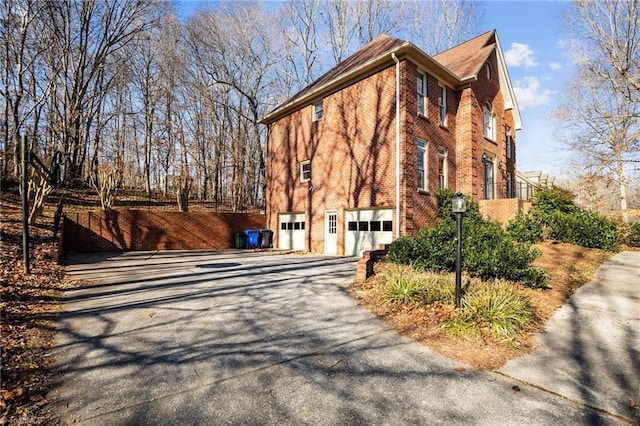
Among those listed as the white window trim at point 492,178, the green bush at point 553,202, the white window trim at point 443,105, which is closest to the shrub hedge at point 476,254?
the green bush at point 553,202

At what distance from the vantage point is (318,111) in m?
15.1

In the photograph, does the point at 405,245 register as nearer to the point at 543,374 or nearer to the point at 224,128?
the point at 543,374

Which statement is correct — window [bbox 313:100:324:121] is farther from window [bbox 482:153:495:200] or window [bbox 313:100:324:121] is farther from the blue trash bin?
window [bbox 482:153:495:200]

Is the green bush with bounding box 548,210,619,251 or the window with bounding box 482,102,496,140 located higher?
the window with bounding box 482,102,496,140

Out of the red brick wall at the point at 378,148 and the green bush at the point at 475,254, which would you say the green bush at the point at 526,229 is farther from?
the green bush at the point at 475,254

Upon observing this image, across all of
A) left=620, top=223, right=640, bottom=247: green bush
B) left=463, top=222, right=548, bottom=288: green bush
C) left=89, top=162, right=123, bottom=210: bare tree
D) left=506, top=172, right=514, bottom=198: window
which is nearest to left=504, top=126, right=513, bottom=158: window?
left=506, top=172, right=514, bottom=198: window

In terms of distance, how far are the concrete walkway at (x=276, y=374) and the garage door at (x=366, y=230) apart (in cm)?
658

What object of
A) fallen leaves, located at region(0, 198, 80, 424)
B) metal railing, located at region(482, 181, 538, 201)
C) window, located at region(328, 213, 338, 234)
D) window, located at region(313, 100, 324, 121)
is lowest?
fallen leaves, located at region(0, 198, 80, 424)

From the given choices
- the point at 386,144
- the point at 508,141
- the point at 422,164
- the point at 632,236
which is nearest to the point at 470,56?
the point at 508,141

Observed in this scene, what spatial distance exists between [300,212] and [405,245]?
8.88 m

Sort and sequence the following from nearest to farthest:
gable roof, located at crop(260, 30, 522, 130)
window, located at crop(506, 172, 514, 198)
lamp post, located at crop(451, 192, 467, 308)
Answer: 1. lamp post, located at crop(451, 192, 467, 308)
2. gable roof, located at crop(260, 30, 522, 130)
3. window, located at crop(506, 172, 514, 198)

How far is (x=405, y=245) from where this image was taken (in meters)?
7.45

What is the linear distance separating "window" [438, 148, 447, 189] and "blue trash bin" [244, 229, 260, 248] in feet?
31.1

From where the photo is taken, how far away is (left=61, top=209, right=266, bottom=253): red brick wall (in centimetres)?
1346
